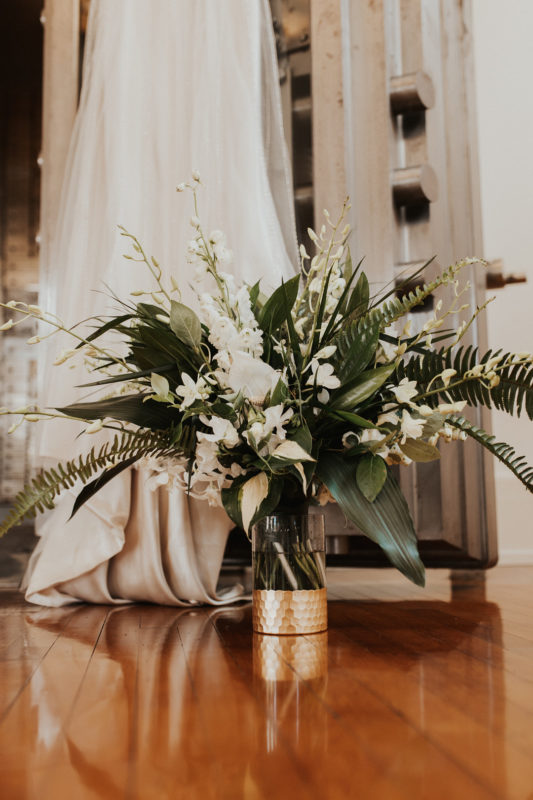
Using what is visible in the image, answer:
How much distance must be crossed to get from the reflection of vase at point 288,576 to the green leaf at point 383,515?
90mm

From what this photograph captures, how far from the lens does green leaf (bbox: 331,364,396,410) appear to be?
2.90 ft

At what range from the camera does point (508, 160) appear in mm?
2666

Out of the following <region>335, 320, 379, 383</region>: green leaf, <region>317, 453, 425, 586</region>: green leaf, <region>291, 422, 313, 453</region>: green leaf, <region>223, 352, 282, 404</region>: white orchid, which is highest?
<region>335, 320, 379, 383</region>: green leaf

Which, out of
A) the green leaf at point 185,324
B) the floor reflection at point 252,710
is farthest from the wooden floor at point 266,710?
the green leaf at point 185,324

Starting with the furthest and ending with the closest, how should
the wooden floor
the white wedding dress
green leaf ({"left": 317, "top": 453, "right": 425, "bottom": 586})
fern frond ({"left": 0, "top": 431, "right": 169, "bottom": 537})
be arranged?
the white wedding dress, fern frond ({"left": 0, "top": 431, "right": 169, "bottom": 537}), green leaf ({"left": 317, "top": 453, "right": 425, "bottom": 586}), the wooden floor

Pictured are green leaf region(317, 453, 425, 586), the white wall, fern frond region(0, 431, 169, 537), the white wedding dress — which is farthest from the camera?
the white wall

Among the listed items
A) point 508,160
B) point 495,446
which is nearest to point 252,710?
point 495,446

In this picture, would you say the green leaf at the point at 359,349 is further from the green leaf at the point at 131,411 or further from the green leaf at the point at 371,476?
the green leaf at the point at 131,411

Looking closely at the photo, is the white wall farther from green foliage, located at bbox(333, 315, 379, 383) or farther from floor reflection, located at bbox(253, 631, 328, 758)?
floor reflection, located at bbox(253, 631, 328, 758)

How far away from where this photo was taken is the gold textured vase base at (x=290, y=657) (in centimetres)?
72

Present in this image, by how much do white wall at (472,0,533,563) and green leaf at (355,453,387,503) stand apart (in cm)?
176

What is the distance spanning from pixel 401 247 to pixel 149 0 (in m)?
0.73

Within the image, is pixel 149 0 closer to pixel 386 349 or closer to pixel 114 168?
pixel 114 168

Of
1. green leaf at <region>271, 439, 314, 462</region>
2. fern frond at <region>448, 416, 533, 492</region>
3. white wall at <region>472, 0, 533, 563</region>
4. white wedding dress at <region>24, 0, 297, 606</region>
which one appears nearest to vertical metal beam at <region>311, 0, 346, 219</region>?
white wedding dress at <region>24, 0, 297, 606</region>
